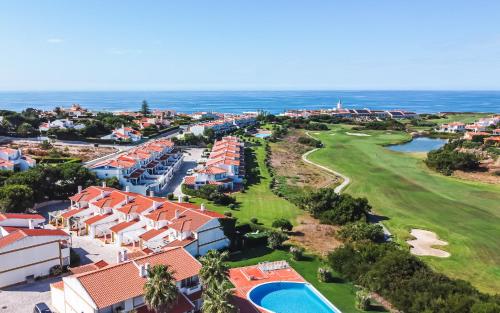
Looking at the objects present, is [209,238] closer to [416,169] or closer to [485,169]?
[416,169]

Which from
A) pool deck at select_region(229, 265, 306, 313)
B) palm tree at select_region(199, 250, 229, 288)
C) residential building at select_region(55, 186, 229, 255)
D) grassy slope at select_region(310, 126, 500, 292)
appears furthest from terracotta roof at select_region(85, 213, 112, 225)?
grassy slope at select_region(310, 126, 500, 292)

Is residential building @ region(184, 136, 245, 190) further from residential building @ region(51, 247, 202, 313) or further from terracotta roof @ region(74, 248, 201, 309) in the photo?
residential building @ region(51, 247, 202, 313)

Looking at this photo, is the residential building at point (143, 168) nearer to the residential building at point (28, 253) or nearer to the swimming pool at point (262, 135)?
the residential building at point (28, 253)

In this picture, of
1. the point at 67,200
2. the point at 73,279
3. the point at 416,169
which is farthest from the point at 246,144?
the point at 73,279

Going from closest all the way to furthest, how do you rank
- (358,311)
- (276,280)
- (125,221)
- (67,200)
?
1. (358,311)
2. (276,280)
3. (125,221)
4. (67,200)

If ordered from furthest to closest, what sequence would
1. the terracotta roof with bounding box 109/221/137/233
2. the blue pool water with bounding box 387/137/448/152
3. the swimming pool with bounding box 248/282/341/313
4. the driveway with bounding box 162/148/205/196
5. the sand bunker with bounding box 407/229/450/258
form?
the blue pool water with bounding box 387/137/448/152 → the driveway with bounding box 162/148/205/196 → the sand bunker with bounding box 407/229/450/258 → the terracotta roof with bounding box 109/221/137/233 → the swimming pool with bounding box 248/282/341/313

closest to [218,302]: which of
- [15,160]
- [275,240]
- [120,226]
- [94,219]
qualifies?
[275,240]
